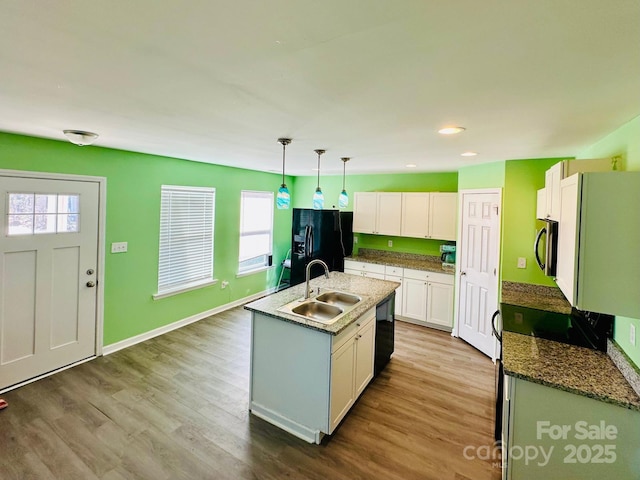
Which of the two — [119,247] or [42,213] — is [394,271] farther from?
[42,213]

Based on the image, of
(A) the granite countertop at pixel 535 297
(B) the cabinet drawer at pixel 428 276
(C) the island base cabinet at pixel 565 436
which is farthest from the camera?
(B) the cabinet drawer at pixel 428 276

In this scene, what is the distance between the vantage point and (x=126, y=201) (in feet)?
11.8

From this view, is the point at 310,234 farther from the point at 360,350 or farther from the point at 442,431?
the point at 442,431

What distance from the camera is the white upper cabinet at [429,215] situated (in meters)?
4.50

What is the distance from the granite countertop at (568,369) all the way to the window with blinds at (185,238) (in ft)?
12.9

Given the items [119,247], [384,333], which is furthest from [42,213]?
[384,333]

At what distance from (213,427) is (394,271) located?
329 cm

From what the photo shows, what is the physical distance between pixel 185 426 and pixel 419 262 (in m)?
3.93

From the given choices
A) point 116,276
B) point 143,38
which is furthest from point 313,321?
point 116,276

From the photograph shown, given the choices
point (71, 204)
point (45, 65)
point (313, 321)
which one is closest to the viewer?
point (45, 65)

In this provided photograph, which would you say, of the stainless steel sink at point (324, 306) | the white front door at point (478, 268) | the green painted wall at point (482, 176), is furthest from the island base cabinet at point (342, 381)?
the green painted wall at point (482, 176)

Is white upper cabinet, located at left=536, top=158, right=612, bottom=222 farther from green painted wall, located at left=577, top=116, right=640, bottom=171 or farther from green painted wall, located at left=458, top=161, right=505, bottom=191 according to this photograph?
green painted wall, located at left=458, top=161, right=505, bottom=191

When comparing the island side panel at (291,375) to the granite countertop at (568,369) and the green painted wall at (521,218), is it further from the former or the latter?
the green painted wall at (521,218)

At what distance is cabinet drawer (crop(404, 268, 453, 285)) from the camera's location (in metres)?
4.39
